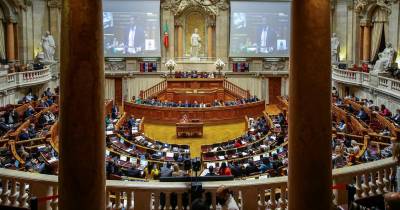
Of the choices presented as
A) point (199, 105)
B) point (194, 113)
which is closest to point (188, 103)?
point (199, 105)

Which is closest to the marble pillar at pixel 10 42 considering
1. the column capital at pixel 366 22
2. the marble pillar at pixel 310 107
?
the column capital at pixel 366 22

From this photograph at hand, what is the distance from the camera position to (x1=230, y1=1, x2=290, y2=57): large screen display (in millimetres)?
40719

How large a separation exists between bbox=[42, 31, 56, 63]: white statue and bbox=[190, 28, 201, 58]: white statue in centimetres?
1150

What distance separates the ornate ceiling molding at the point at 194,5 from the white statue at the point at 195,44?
205 cm

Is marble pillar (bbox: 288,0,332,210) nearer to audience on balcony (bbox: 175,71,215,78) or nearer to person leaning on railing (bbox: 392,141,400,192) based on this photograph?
person leaning on railing (bbox: 392,141,400,192)

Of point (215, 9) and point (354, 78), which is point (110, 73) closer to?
point (215, 9)

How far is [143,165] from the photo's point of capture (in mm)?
15984

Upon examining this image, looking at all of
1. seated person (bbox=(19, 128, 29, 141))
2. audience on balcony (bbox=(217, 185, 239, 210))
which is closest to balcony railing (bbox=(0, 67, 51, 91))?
seated person (bbox=(19, 128, 29, 141))

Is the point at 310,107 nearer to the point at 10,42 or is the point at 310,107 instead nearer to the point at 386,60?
the point at 386,60

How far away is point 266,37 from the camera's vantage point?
40875 millimetres

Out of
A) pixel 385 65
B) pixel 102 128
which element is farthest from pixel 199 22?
pixel 102 128

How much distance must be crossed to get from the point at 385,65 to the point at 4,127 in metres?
19.8

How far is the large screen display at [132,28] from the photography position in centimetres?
4012

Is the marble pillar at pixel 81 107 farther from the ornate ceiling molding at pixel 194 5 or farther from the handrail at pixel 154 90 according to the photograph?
the ornate ceiling molding at pixel 194 5
